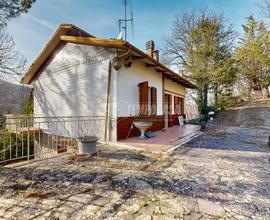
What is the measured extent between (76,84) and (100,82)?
152 centimetres

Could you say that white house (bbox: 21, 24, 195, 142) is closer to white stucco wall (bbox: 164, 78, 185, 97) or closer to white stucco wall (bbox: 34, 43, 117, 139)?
white stucco wall (bbox: 34, 43, 117, 139)

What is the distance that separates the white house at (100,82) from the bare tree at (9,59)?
142cm

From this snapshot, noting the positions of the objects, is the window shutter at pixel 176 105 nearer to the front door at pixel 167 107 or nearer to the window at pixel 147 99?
the front door at pixel 167 107

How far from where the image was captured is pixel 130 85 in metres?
7.05

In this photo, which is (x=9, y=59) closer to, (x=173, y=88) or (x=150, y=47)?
(x=150, y=47)

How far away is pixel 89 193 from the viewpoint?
2656 mm

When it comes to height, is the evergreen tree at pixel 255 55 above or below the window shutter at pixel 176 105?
above

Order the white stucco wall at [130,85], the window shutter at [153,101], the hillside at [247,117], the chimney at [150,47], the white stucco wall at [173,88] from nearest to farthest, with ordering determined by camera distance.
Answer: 1. the white stucco wall at [130,85]
2. the window shutter at [153,101]
3. the chimney at [150,47]
4. the white stucco wall at [173,88]
5. the hillside at [247,117]

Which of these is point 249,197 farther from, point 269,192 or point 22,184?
point 22,184

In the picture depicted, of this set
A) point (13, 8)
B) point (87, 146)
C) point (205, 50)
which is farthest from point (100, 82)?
point (205, 50)

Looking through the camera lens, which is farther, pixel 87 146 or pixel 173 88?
pixel 173 88

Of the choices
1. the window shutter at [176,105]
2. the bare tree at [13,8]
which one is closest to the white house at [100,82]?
the bare tree at [13,8]

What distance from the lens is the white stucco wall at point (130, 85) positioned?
6.51 metres

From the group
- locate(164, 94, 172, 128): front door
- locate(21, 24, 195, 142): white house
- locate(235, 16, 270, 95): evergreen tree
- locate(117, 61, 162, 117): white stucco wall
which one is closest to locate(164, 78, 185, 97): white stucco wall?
locate(21, 24, 195, 142): white house
